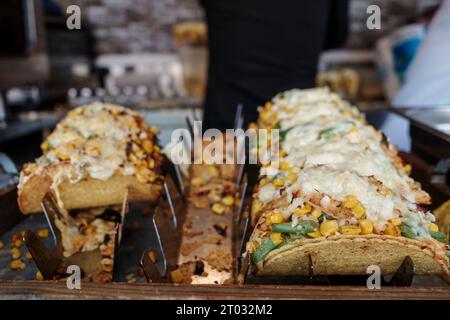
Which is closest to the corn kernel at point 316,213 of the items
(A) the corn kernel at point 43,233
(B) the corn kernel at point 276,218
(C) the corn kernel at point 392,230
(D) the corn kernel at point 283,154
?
(B) the corn kernel at point 276,218

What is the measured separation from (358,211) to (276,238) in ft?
1.00

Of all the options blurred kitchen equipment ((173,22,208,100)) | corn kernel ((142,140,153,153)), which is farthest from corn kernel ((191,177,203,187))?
blurred kitchen equipment ((173,22,208,100))

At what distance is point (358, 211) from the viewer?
1.46m

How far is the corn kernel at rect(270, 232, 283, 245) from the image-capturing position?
4.82 ft

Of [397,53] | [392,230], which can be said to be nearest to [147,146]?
[392,230]

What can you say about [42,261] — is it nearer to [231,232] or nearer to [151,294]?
[151,294]

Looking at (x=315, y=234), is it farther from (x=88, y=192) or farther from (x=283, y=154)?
(x=88, y=192)

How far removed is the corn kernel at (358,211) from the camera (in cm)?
146

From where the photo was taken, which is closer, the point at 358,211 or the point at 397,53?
the point at 358,211

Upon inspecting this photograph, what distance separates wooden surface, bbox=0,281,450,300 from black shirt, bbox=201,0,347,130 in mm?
2217

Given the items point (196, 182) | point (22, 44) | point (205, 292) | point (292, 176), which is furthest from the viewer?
point (22, 44)

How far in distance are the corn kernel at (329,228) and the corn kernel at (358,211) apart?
87mm
